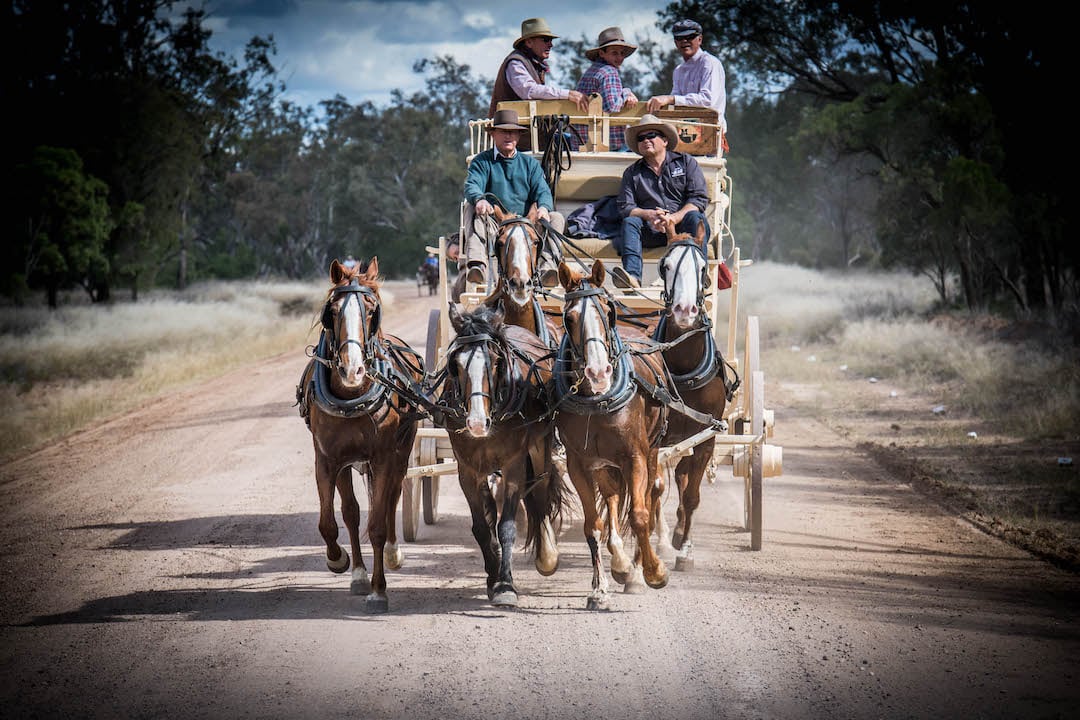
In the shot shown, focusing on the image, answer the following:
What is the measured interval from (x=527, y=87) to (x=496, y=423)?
481 cm

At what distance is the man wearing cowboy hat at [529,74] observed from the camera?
10.6 metres

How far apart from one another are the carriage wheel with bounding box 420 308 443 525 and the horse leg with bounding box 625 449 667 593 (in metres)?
2.20

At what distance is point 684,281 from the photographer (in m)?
7.75

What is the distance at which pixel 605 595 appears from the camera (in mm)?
7117

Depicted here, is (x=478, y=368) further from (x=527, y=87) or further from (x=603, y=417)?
(x=527, y=87)

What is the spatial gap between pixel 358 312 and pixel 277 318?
95.2ft

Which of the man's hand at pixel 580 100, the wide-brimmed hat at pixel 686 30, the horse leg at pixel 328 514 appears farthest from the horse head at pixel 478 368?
the wide-brimmed hat at pixel 686 30

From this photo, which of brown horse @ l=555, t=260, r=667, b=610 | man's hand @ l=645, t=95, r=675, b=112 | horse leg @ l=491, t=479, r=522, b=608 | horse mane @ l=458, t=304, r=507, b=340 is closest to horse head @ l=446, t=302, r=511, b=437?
horse mane @ l=458, t=304, r=507, b=340

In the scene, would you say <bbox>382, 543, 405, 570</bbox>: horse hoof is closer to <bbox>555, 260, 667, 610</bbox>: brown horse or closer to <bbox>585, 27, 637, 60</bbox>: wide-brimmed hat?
<bbox>555, 260, 667, 610</bbox>: brown horse

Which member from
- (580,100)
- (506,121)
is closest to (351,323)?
(506,121)

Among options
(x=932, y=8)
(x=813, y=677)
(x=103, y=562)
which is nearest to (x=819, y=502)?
(x=813, y=677)

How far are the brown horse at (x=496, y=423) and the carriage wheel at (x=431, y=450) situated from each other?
4.96 ft

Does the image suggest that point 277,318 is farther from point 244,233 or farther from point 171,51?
point 244,233

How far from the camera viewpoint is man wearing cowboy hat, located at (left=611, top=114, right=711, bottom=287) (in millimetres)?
9195
